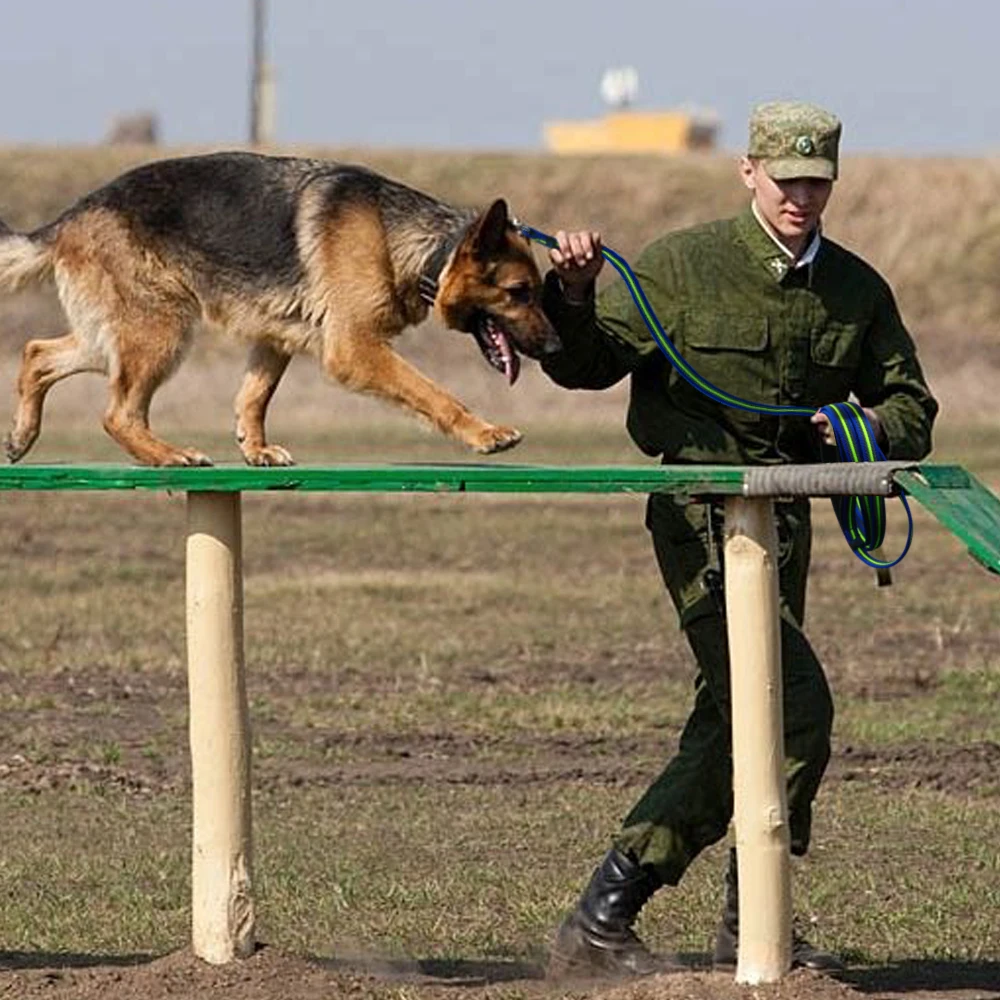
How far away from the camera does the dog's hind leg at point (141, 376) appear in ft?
23.3

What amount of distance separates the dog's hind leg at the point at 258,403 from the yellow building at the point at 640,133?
5502 centimetres

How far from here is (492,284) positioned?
715 cm

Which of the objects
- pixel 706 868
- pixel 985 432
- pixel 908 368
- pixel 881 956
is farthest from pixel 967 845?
pixel 985 432

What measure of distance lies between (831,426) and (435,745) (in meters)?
4.75

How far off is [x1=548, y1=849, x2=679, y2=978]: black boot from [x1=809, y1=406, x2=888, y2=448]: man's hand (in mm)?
1206

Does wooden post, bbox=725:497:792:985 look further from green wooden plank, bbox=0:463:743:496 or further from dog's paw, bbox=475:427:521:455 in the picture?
dog's paw, bbox=475:427:521:455

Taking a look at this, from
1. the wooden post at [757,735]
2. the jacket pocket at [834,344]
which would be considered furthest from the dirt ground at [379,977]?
the jacket pocket at [834,344]

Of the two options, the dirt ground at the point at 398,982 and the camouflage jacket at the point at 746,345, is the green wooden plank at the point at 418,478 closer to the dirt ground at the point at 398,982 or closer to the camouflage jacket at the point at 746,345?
the camouflage jacket at the point at 746,345

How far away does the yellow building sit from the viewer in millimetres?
62969

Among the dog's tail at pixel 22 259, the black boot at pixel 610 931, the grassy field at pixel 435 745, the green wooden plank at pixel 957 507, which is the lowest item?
the grassy field at pixel 435 745

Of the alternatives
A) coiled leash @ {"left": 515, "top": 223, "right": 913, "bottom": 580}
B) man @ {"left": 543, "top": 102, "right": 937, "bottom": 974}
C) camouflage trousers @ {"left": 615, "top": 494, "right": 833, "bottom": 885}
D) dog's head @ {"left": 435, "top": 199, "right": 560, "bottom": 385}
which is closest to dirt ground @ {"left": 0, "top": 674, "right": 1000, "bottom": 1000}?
man @ {"left": 543, "top": 102, "right": 937, "bottom": 974}

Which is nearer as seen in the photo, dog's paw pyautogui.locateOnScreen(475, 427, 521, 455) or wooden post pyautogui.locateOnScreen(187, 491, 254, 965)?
wooden post pyautogui.locateOnScreen(187, 491, 254, 965)

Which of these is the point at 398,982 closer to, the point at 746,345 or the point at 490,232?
the point at 746,345


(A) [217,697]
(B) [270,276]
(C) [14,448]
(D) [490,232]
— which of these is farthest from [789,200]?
(C) [14,448]
